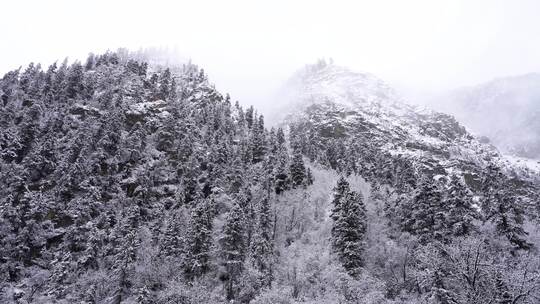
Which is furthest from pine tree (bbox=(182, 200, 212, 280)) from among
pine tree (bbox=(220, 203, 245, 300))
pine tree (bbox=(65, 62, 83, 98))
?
pine tree (bbox=(65, 62, 83, 98))

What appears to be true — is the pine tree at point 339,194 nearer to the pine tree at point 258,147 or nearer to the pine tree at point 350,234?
the pine tree at point 350,234

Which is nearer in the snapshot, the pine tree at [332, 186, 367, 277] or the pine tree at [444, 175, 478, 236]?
the pine tree at [444, 175, 478, 236]

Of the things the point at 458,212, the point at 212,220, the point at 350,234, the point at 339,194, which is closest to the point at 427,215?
the point at 458,212

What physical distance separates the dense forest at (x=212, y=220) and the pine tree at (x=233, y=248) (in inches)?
9.9

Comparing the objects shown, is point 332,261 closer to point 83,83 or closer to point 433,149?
point 83,83

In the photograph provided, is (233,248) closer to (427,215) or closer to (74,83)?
(427,215)

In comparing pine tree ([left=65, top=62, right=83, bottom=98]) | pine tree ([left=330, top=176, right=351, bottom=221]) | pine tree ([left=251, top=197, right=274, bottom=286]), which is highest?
pine tree ([left=65, top=62, right=83, bottom=98])

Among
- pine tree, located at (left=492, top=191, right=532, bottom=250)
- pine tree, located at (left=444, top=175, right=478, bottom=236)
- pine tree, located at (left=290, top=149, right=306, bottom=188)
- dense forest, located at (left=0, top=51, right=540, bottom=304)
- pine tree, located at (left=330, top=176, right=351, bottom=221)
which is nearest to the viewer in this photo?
pine tree, located at (left=492, top=191, right=532, bottom=250)

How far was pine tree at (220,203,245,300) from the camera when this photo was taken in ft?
220

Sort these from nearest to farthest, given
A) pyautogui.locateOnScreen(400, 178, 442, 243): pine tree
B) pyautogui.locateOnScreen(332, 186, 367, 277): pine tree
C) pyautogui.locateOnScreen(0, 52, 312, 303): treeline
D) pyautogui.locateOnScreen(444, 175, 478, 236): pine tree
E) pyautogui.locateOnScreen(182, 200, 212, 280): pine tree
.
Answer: pyautogui.locateOnScreen(444, 175, 478, 236): pine tree < pyautogui.locateOnScreen(400, 178, 442, 243): pine tree < pyautogui.locateOnScreen(332, 186, 367, 277): pine tree < pyautogui.locateOnScreen(0, 52, 312, 303): treeline < pyautogui.locateOnScreen(182, 200, 212, 280): pine tree

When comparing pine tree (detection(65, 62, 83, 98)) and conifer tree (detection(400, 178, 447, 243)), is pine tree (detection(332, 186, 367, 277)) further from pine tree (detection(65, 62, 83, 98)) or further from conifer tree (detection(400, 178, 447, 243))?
pine tree (detection(65, 62, 83, 98))

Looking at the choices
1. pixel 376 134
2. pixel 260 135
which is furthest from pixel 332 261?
pixel 376 134

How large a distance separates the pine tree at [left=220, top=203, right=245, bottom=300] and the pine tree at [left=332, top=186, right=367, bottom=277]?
16.0 m

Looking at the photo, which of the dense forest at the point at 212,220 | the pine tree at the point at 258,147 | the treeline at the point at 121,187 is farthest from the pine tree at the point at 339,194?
the pine tree at the point at 258,147
